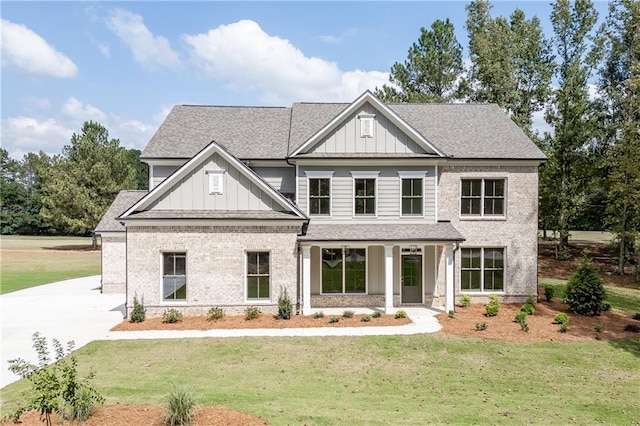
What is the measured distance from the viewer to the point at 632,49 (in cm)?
3203

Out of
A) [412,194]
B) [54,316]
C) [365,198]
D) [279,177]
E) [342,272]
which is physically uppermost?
[279,177]

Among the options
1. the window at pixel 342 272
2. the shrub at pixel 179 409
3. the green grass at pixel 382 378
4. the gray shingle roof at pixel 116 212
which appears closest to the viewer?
the shrub at pixel 179 409

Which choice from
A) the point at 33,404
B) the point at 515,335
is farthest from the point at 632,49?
the point at 33,404

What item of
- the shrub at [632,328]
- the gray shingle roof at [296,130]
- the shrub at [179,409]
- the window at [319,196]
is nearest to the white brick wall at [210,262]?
the window at [319,196]

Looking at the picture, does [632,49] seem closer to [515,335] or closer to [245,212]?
[515,335]

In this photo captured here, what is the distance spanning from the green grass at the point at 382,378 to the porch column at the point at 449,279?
12.4 feet

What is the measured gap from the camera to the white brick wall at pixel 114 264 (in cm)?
→ 2309

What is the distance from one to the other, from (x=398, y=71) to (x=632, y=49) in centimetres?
1932

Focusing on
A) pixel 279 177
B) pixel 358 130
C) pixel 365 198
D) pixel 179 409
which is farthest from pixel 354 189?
pixel 179 409

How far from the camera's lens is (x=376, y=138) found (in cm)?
1900

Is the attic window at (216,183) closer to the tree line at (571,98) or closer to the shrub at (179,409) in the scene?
the shrub at (179,409)

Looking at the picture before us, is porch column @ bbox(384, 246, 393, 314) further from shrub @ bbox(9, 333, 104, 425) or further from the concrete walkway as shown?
shrub @ bbox(9, 333, 104, 425)

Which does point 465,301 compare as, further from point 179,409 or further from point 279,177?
point 179,409

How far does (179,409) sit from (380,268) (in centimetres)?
1280
